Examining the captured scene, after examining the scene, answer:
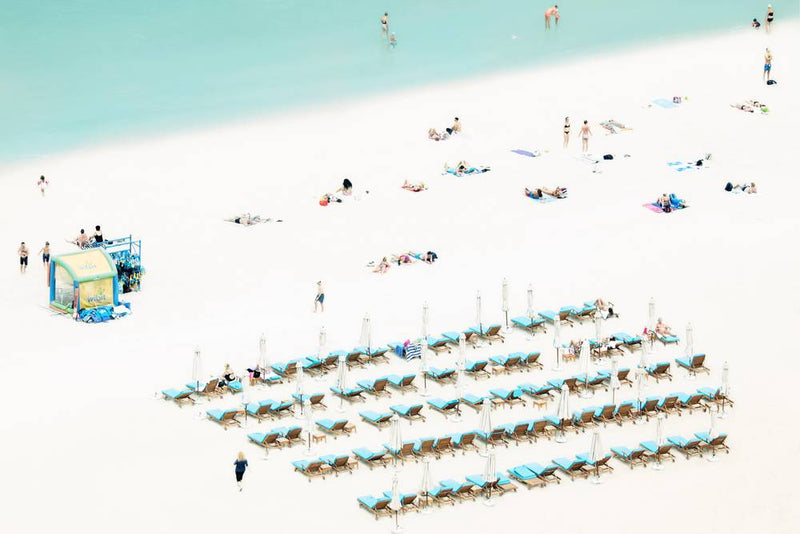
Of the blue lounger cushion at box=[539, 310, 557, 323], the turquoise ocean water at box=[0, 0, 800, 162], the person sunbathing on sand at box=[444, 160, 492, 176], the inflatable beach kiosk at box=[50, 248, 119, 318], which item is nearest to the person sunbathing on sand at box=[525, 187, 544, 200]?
the person sunbathing on sand at box=[444, 160, 492, 176]

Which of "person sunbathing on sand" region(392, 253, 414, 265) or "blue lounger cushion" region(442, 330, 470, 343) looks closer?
"blue lounger cushion" region(442, 330, 470, 343)

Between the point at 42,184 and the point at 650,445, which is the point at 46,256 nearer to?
the point at 42,184

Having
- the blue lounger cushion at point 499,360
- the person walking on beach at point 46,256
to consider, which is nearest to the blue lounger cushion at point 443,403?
the blue lounger cushion at point 499,360

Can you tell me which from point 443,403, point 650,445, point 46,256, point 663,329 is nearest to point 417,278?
point 663,329

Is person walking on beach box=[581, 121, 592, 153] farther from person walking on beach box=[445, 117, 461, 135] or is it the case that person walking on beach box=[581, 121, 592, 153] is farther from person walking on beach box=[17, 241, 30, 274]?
person walking on beach box=[17, 241, 30, 274]

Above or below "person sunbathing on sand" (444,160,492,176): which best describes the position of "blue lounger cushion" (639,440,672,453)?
below

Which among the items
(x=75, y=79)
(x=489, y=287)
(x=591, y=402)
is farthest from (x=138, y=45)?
(x=591, y=402)

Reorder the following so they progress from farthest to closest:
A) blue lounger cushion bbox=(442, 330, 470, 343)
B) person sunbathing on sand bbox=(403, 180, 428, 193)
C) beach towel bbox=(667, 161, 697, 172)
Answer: beach towel bbox=(667, 161, 697, 172) < person sunbathing on sand bbox=(403, 180, 428, 193) < blue lounger cushion bbox=(442, 330, 470, 343)

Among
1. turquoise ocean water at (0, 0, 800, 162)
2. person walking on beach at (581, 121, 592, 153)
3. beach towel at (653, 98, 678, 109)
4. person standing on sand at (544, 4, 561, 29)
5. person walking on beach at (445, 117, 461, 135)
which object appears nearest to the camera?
person walking on beach at (581, 121, 592, 153)
